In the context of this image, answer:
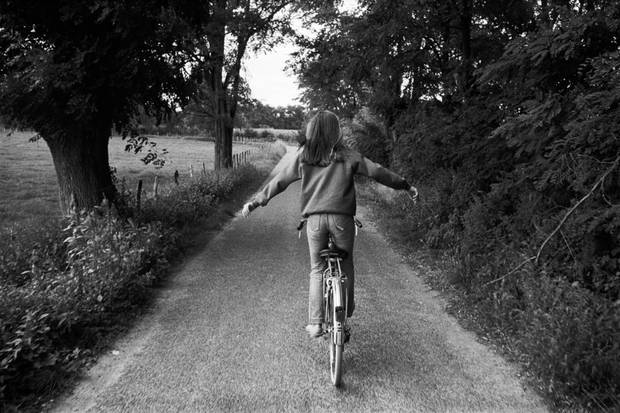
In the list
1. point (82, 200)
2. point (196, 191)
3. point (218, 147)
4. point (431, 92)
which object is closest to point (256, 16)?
point (218, 147)

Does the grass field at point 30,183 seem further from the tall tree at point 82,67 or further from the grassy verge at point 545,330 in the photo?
the grassy verge at point 545,330

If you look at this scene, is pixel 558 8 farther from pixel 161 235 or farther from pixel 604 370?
pixel 161 235

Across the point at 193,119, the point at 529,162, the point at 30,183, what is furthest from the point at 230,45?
the point at 529,162

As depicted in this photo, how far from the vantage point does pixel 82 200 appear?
25.9ft

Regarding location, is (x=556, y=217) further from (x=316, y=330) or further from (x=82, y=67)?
(x=82, y=67)

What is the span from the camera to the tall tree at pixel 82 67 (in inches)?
258

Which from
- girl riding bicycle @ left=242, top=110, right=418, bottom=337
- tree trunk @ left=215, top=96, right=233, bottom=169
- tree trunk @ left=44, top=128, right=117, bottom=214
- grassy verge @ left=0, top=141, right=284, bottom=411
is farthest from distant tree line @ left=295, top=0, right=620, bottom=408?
tree trunk @ left=215, top=96, right=233, bottom=169

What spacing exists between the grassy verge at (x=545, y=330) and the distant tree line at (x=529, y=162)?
0.01 metres

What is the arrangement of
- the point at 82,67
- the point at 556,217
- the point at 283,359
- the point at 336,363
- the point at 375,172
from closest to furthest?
the point at 336,363 < the point at 375,172 < the point at 283,359 < the point at 556,217 < the point at 82,67

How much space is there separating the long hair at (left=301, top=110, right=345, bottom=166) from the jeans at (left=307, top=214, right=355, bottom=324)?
481 millimetres

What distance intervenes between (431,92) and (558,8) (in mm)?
5622

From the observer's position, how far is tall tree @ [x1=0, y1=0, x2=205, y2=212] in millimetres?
6562

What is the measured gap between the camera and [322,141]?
3.78m

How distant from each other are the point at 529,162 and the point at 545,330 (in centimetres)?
232
